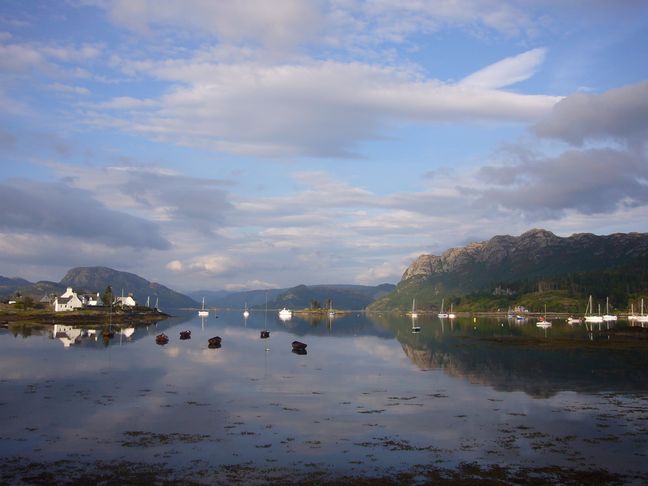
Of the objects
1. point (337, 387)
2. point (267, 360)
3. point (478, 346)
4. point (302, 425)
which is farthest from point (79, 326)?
point (302, 425)

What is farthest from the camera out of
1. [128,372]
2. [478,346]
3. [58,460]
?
[478,346]

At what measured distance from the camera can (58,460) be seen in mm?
31078

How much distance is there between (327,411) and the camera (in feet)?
156

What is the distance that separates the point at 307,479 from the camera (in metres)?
28.4

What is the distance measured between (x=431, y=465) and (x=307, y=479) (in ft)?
24.6

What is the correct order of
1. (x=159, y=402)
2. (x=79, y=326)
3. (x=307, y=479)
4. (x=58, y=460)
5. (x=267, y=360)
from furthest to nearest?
1. (x=79, y=326)
2. (x=267, y=360)
3. (x=159, y=402)
4. (x=58, y=460)
5. (x=307, y=479)

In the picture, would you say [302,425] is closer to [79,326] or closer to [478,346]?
[478,346]

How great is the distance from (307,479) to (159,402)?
26.4 m

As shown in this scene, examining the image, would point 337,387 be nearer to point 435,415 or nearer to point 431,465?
point 435,415

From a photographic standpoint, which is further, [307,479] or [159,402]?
[159,402]

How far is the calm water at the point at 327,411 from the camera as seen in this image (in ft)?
110

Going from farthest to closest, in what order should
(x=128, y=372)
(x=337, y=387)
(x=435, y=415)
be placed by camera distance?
(x=128, y=372) → (x=337, y=387) → (x=435, y=415)

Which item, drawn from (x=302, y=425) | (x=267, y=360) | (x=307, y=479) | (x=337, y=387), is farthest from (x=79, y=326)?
(x=307, y=479)

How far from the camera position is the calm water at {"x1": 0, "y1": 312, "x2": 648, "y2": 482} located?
33.4m
